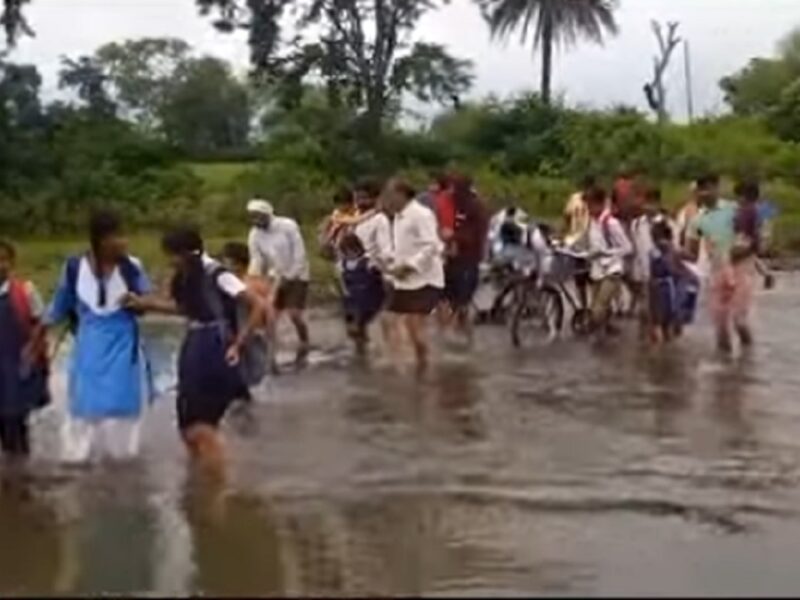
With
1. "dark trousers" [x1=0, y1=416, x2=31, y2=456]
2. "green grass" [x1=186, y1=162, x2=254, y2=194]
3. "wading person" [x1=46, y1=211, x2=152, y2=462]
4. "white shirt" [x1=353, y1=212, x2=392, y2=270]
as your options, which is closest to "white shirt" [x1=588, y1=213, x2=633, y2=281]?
"white shirt" [x1=353, y1=212, x2=392, y2=270]

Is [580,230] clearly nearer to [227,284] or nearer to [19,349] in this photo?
[19,349]

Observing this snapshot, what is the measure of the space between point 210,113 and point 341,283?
182ft

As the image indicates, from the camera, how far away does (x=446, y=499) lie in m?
11.0

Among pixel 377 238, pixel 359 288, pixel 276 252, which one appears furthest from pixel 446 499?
pixel 359 288

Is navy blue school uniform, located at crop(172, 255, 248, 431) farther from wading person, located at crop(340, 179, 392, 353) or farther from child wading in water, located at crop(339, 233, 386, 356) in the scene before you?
child wading in water, located at crop(339, 233, 386, 356)

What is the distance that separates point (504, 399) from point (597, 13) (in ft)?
182

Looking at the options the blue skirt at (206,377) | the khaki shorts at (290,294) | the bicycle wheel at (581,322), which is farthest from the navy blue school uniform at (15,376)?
the bicycle wheel at (581,322)

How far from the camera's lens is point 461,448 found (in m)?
13.0

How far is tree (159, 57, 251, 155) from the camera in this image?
70938 mm

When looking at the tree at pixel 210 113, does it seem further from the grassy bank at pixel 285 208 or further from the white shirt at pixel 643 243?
the white shirt at pixel 643 243

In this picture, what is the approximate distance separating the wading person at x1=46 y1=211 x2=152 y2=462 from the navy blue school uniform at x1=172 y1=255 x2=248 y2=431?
19.4 inches

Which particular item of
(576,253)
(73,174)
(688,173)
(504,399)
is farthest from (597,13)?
(504,399)

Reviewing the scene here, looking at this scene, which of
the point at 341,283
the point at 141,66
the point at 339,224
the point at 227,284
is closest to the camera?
the point at 227,284

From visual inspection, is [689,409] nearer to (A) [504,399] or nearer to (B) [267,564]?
(A) [504,399]
